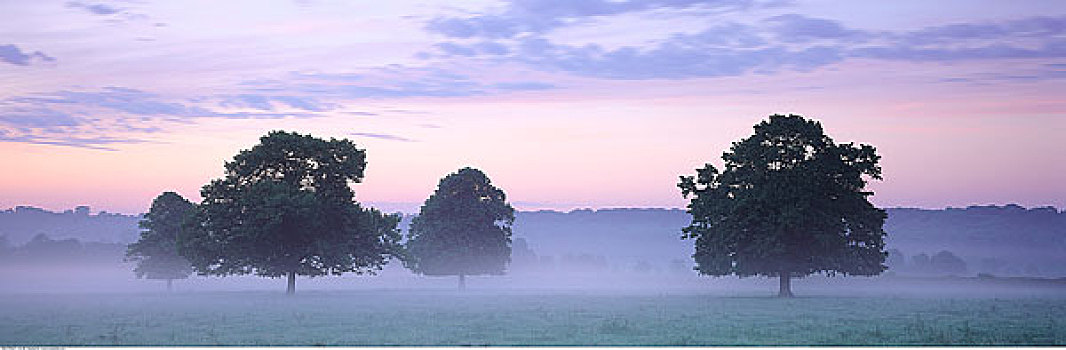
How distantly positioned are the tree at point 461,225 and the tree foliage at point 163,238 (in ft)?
66.6

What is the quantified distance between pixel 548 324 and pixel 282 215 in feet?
96.4

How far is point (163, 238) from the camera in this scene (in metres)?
92.1

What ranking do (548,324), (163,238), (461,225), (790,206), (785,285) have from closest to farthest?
1. (548,324)
2. (790,206)
3. (785,285)
4. (461,225)
5. (163,238)

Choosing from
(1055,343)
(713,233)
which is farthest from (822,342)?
(713,233)

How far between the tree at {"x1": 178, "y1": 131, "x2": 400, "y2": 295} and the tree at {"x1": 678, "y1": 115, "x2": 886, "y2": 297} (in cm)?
2255

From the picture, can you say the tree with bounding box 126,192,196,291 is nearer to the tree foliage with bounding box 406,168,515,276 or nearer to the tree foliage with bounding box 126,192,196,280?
the tree foliage with bounding box 126,192,196,280

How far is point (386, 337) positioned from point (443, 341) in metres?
2.52

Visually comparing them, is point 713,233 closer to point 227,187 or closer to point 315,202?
point 315,202

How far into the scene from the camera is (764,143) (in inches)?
2704

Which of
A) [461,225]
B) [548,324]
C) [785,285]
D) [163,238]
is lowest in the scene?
[548,324]

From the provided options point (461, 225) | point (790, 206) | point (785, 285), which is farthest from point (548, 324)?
point (461, 225)

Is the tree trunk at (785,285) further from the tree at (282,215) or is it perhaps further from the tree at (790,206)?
the tree at (282,215)

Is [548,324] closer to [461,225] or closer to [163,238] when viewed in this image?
[461,225]

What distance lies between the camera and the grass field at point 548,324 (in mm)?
35562
